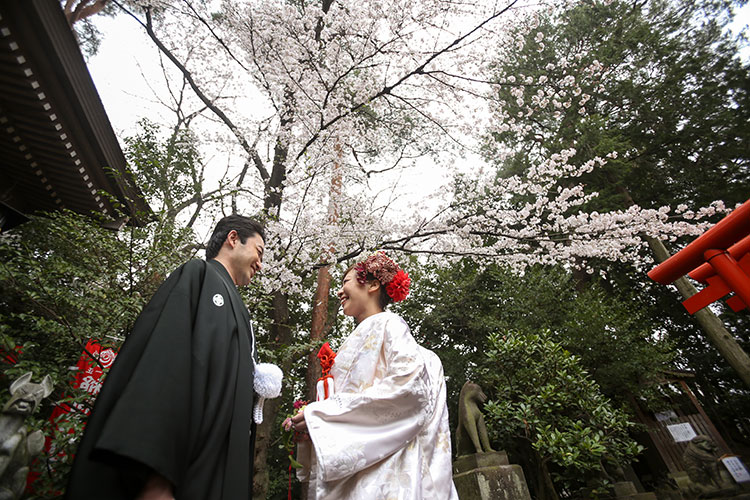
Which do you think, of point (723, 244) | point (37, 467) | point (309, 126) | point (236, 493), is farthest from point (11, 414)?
point (309, 126)

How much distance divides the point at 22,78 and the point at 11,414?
3240 mm

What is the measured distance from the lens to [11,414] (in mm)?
1931

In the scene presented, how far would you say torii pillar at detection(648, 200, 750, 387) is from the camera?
1595 millimetres

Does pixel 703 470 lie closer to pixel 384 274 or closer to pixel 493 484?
pixel 493 484

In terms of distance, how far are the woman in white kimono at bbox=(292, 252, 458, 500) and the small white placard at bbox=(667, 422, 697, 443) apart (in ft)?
33.3

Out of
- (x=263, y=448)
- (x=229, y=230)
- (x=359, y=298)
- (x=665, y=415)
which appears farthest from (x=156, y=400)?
(x=665, y=415)

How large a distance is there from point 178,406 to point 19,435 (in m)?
1.91

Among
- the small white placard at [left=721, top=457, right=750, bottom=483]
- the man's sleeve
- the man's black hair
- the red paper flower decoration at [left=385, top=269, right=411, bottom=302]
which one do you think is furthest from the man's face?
the small white placard at [left=721, top=457, right=750, bottom=483]

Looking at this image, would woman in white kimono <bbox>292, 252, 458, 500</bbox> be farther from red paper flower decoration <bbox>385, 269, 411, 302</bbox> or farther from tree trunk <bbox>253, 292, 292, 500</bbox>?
tree trunk <bbox>253, 292, 292, 500</bbox>

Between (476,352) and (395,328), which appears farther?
(476,352)

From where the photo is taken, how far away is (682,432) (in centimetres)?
825

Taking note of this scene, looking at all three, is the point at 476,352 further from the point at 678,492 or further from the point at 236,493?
the point at 236,493

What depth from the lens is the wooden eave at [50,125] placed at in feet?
10.2

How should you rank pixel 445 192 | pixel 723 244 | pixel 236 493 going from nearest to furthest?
pixel 236 493 < pixel 723 244 < pixel 445 192
